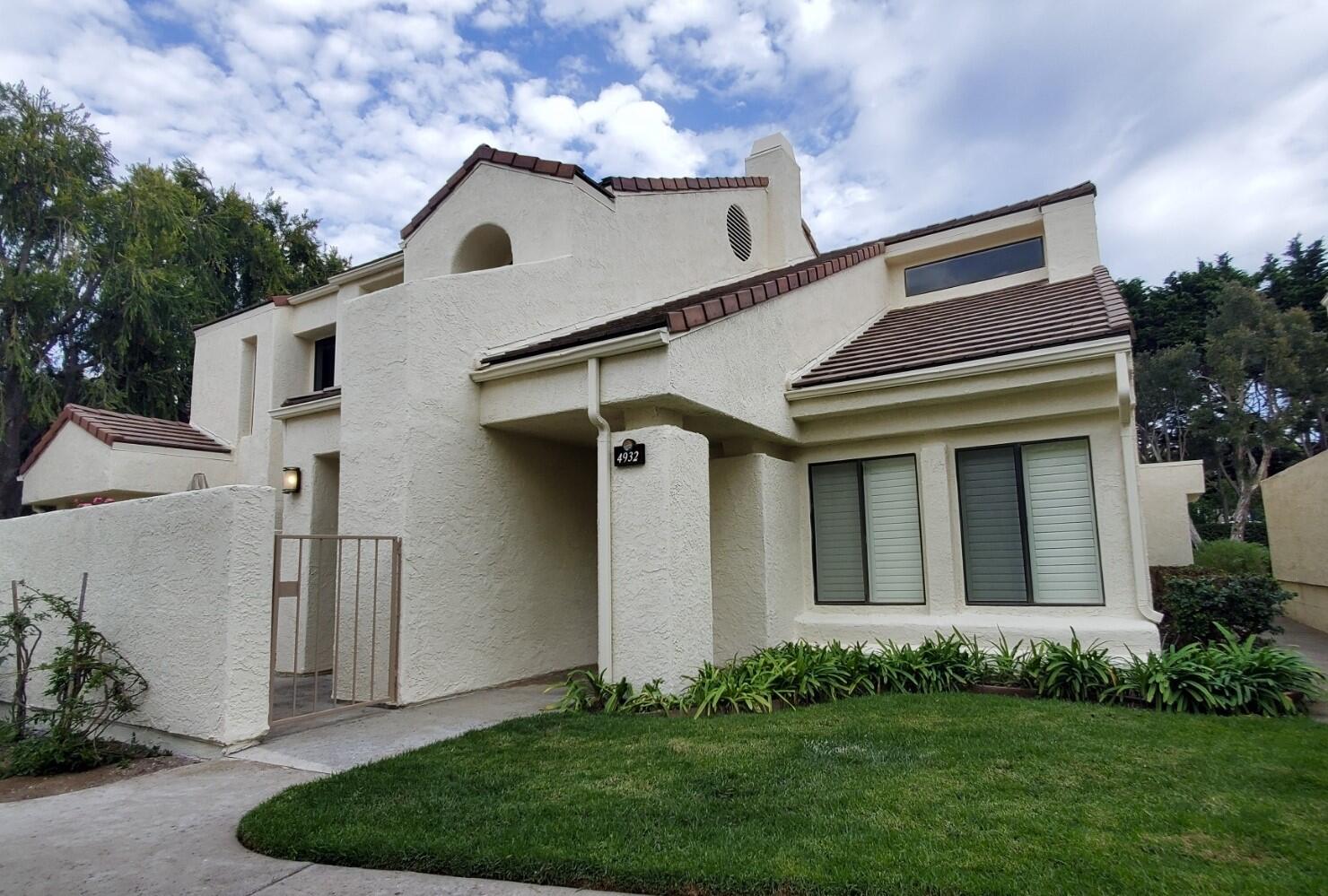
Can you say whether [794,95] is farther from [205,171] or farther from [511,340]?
[205,171]

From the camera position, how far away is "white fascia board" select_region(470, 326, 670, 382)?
22.1ft

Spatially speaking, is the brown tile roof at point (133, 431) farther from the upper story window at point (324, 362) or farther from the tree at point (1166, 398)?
the tree at point (1166, 398)

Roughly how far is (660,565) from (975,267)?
→ 8.71 m

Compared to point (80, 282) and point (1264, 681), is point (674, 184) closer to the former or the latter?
point (1264, 681)

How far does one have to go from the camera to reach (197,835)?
13.2 feet

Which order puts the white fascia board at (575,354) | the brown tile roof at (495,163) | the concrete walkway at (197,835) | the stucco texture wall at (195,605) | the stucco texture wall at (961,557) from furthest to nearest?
the brown tile roof at (495,163)
the stucco texture wall at (961,557)
the white fascia board at (575,354)
the stucco texture wall at (195,605)
the concrete walkway at (197,835)

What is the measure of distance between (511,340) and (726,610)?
4027mm

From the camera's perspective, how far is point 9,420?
64.6 ft

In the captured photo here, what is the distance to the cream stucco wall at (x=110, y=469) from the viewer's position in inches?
470

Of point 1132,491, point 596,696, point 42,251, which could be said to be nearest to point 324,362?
point 596,696

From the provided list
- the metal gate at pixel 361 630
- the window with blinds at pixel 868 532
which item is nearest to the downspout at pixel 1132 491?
the window with blinds at pixel 868 532

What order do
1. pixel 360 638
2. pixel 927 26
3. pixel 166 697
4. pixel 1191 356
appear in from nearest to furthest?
pixel 166 697
pixel 360 638
pixel 927 26
pixel 1191 356

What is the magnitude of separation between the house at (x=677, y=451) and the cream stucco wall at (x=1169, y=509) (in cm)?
634

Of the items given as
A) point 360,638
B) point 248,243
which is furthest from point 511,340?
point 248,243
